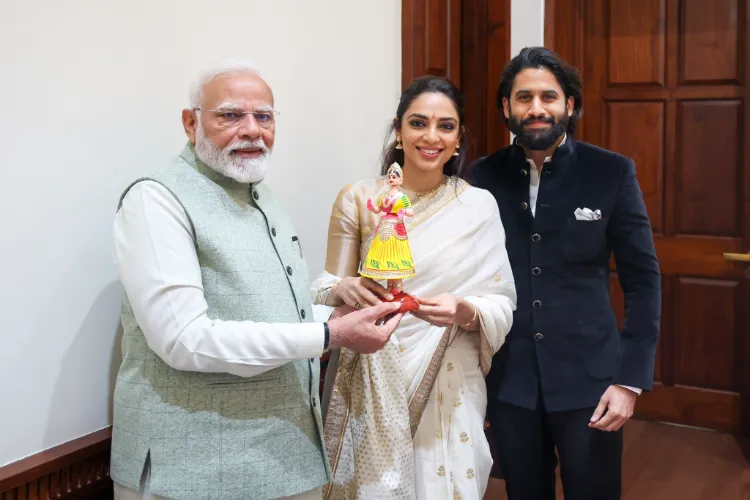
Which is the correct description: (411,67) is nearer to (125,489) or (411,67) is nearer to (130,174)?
(130,174)

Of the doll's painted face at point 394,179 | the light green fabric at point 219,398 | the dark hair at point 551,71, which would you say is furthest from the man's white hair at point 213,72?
the dark hair at point 551,71

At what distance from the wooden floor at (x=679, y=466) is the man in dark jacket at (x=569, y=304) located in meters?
1.08

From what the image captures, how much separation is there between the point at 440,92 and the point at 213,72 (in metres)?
0.59

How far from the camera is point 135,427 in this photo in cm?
142

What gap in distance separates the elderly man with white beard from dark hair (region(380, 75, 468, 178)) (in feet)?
1.45

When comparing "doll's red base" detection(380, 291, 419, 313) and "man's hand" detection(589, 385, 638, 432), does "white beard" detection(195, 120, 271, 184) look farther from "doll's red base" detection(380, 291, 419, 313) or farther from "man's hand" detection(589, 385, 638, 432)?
"man's hand" detection(589, 385, 638, 432)

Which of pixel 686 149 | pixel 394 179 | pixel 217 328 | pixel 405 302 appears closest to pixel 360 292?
pixel 405 302

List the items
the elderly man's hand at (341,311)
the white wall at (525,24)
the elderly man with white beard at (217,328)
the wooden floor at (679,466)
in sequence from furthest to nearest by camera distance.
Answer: the white wall at (525,24), the wooden floor at (679,466), the elderly man's hand at (341,311), the elderly man with white beard at (217,328)

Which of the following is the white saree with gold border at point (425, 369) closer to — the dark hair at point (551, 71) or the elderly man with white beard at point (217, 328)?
the elderly man with white beard at point (217, 328)

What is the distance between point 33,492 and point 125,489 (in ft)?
0.59

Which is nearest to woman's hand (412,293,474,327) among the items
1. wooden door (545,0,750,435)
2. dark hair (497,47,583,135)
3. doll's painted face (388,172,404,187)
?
doll's painted face (388,172,404,187)

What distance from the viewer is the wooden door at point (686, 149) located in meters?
3.35

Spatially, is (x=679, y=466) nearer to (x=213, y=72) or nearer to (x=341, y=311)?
(x=341, y=311)

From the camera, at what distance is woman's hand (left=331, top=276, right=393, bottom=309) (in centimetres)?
160
